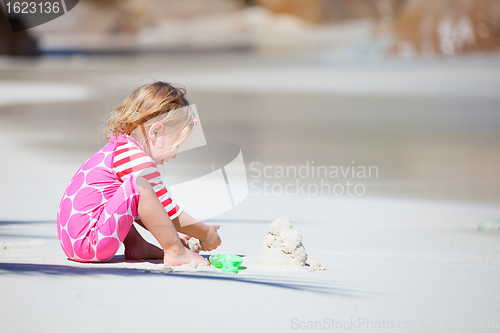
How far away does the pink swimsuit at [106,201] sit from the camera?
2172 millimetres

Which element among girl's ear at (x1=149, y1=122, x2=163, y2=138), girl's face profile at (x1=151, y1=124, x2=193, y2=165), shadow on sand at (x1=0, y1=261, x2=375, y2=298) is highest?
girl's ear at (x1=149, y1=122, x2=163, y2=138)

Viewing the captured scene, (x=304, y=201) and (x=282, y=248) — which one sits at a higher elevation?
(x=304, y=201)

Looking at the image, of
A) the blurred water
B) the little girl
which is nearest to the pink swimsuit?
the little girl

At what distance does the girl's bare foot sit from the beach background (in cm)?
6

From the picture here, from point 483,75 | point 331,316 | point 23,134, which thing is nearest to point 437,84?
point 483,75

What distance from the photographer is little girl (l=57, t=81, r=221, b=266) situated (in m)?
2.17

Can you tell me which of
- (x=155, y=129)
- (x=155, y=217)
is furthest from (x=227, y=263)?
(x=155, y=129)

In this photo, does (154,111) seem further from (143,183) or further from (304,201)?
(304,201)

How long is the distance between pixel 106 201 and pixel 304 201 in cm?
191

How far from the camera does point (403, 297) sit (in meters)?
2.01

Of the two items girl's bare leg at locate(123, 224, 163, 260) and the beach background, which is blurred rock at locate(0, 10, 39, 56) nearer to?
the beach background

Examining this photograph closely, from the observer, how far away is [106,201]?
88.6 inches

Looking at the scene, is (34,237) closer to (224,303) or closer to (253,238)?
(253,238)

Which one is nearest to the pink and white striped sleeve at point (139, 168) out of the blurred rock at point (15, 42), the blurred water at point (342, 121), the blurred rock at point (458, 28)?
the blurred water at point (342, 121)
